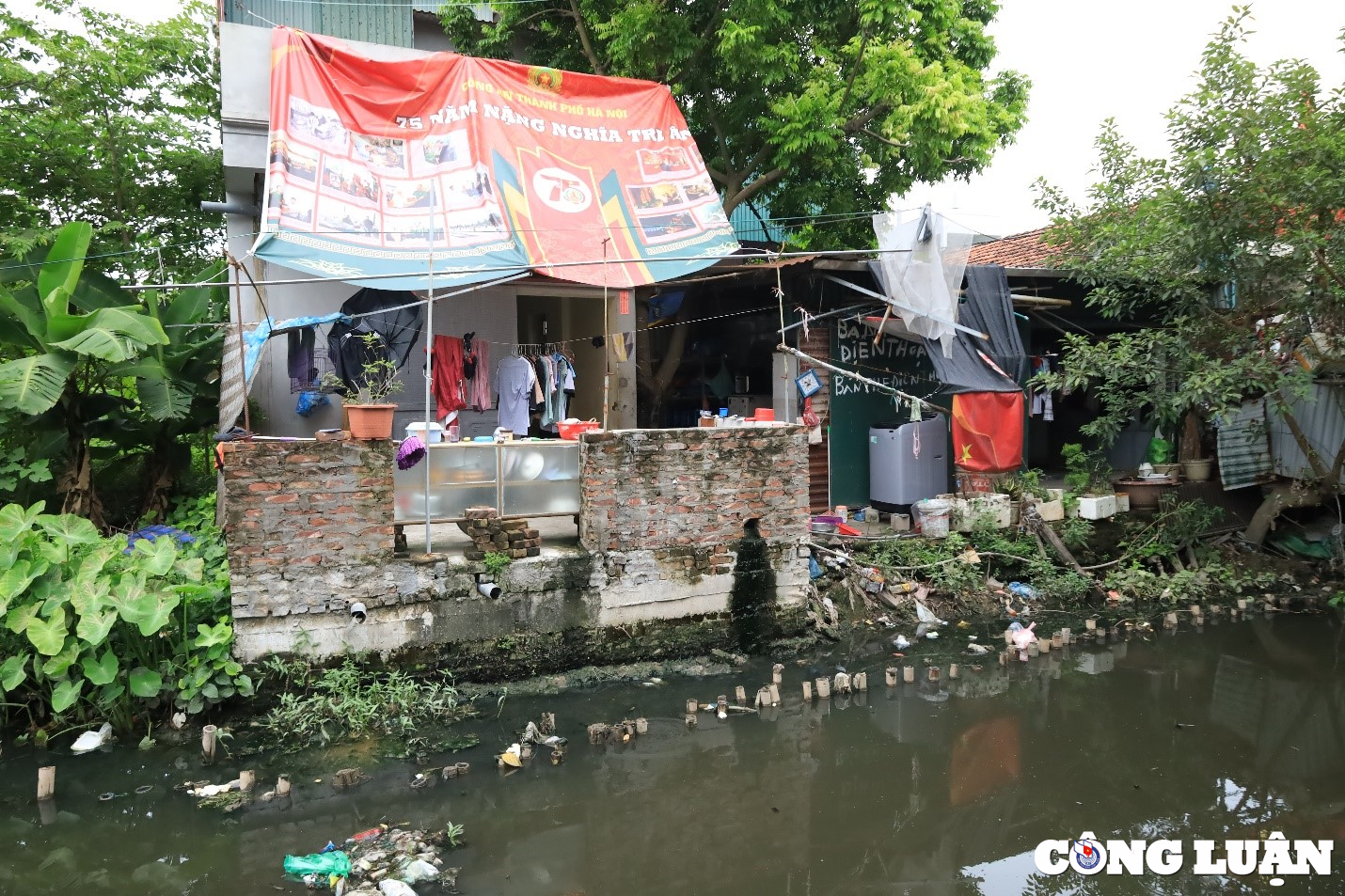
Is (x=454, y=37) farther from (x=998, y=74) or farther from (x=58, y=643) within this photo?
(x=58, y=643)

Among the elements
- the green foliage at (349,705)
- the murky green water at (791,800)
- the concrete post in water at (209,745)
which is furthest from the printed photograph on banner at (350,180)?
the murky green water at (791,800)

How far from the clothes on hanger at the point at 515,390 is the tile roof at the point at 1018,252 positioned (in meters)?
7.02

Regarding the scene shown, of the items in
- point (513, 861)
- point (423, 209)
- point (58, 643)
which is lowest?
point (513, 861)

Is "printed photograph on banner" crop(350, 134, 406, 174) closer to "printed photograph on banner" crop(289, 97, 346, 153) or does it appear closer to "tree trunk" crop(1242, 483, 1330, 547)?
"printed photograph on banner" crop(289, 97, 346, 153)

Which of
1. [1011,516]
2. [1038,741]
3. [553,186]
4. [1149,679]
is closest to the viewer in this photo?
[1038,741]

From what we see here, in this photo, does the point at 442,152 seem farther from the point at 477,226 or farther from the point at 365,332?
the point at 365,332

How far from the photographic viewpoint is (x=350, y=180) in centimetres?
834

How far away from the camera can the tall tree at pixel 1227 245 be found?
7.66m

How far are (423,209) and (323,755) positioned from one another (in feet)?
17.4

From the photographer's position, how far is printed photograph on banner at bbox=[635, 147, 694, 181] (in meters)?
9.84

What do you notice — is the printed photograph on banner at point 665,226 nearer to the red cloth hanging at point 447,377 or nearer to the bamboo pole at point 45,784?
the red cloth hanging at point 447,377

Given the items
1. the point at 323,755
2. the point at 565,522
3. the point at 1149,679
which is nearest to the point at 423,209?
the point at 565,522

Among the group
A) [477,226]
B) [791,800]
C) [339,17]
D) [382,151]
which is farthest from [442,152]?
[791,800]

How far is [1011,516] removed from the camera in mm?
10031
